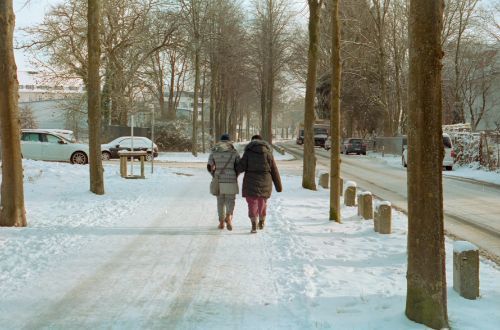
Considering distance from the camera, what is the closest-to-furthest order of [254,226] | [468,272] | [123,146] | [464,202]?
[468,272] < [254,226] < [464,202] < [123,146]

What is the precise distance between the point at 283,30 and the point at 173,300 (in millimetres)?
36466

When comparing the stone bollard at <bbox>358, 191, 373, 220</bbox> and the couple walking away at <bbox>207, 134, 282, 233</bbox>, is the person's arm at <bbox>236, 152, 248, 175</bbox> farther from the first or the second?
the stone bollard at <bbox>358, 191, 373, 220</bbox>

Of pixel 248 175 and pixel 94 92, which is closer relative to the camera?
pixel 248 175

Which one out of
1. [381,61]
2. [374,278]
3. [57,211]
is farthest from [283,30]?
[374,278]

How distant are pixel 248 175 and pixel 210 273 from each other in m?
2.90

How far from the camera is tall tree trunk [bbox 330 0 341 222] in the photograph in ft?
34.3

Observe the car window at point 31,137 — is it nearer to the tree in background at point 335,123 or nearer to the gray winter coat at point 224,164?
the gray winter coat at point 224,164

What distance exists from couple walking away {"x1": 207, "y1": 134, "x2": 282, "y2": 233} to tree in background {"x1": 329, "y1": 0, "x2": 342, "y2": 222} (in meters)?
1.62

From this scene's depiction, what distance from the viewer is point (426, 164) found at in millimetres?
4445

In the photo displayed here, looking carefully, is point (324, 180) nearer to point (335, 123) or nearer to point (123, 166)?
point (335, 123)

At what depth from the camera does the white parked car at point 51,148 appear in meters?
24.7

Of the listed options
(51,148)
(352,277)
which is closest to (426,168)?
(352,277)

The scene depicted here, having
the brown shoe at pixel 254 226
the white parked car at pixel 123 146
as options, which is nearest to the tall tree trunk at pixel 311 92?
the brown shoe at pixel 254 226

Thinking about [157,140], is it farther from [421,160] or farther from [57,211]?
[421,160]
